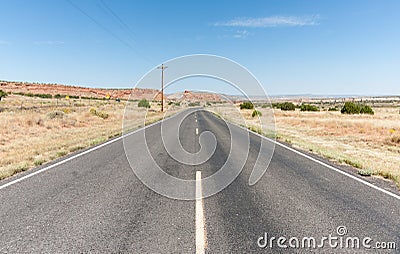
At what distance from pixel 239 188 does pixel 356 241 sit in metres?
2.70

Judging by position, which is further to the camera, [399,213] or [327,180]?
[327,180]

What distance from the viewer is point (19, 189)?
235 inches

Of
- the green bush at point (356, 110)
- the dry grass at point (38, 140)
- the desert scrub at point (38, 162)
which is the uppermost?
the green bush at point (356, 110)

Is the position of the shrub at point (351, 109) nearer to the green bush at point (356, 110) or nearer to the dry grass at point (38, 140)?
the green bush at point (356, 110)

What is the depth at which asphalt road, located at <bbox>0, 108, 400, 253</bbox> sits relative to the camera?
3.72 m

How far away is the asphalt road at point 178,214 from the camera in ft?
12.2

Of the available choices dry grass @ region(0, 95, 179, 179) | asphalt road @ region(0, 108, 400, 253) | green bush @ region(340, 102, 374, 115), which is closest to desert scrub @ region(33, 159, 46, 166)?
dry grass @ region(0, 95, 179, 179)

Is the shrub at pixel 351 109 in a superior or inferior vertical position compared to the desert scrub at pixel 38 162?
superior

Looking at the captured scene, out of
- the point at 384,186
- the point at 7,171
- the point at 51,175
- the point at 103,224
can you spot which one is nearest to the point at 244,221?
the point at 103,224

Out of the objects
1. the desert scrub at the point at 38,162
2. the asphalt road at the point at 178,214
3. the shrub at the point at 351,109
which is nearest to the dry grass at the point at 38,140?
the desert scrub at the point at 38,162

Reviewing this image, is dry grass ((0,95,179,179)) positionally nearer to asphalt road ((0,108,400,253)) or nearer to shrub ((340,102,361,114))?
asphalt road ((0,108,400,253))

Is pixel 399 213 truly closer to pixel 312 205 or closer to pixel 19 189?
pixel 312 205

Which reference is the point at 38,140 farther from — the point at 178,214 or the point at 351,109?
the point at 351,109

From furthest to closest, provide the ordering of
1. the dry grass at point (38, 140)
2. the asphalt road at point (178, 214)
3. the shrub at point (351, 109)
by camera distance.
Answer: the shrub at point (351, 109) → the dry grass at point (38, 140) → the asphalt road at point (178, 214)
